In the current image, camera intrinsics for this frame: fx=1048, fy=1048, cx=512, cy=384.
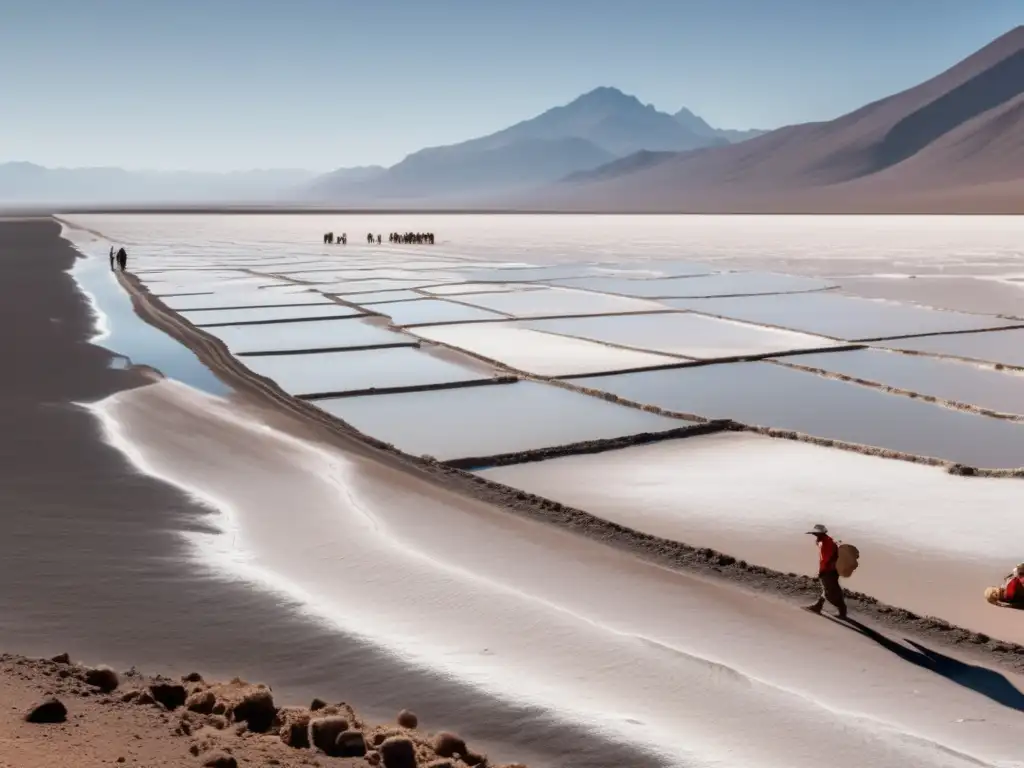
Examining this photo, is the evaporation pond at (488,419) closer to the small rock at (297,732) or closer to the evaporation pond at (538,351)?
the evaporation pond at (538,351)

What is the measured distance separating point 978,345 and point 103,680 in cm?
1175

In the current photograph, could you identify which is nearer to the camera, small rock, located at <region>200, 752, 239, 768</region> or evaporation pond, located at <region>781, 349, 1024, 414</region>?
small rock, located at <region>200, 752, 239, 768</region>

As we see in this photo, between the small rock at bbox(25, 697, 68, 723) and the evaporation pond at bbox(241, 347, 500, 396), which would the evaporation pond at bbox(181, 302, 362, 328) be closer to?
the evaporation pond at bbox(241, 347, 500, 396)

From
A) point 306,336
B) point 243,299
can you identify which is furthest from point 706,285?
point 306,336

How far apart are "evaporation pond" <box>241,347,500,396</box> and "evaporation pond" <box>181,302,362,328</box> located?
366 centimetres

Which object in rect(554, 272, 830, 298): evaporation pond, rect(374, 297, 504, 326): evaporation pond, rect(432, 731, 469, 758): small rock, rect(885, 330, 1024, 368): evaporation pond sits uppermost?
rect(554, 272, 830, 298): evaporation pond

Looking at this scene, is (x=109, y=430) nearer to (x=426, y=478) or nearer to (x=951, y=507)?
(x=426, y=478)

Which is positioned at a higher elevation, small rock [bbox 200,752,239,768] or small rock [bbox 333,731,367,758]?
small rock [bbox 200,752,239,768]

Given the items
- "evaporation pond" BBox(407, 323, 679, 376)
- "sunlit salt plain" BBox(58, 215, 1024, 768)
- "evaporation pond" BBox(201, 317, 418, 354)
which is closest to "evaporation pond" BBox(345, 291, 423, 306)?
"evaporation pond" BBox(201, 317, 418, 354)

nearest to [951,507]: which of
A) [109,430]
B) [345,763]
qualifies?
[345,763]

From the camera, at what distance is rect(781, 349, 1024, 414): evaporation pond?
9820mm

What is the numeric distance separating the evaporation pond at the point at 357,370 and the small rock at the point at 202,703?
654cm

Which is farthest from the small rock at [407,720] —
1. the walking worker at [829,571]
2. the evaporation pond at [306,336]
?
the evaporation pond at [306,336]

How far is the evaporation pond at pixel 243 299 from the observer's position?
730 inches
